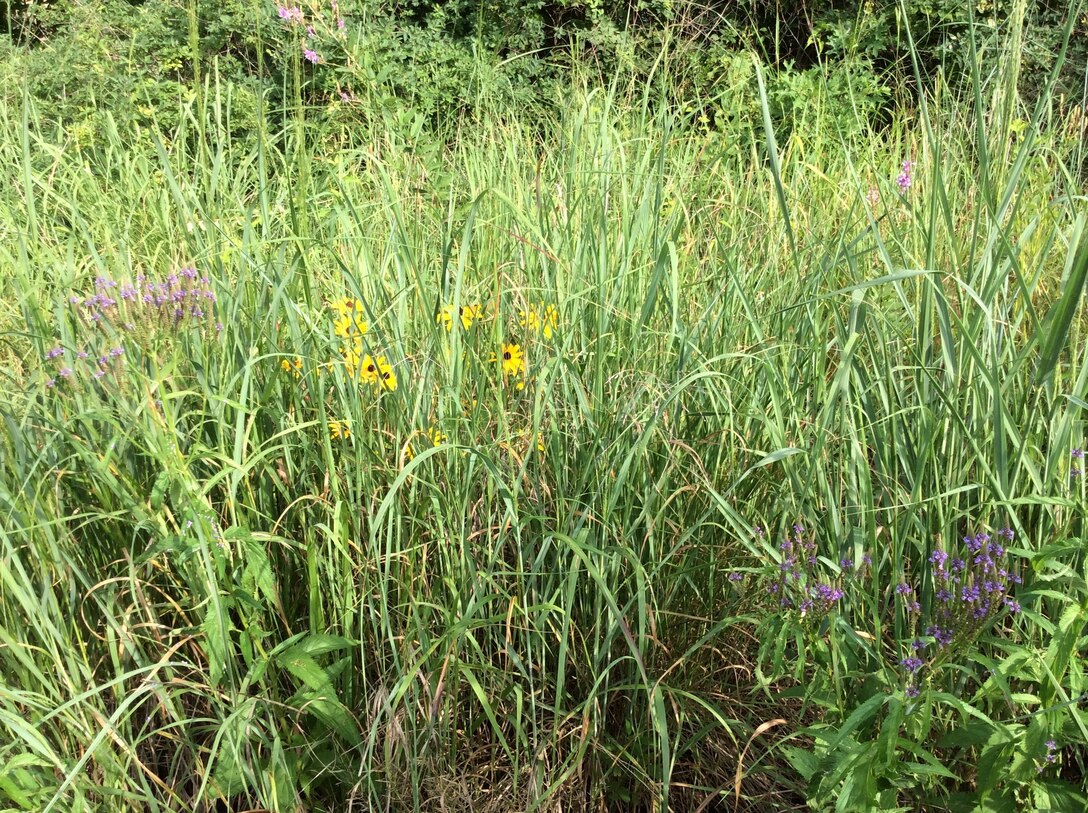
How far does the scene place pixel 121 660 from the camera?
60.5 inches

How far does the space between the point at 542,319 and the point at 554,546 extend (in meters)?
0.47

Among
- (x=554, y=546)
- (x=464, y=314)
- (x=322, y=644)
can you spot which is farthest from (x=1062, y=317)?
(x=322, y=644)

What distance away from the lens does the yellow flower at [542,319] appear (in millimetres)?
1769

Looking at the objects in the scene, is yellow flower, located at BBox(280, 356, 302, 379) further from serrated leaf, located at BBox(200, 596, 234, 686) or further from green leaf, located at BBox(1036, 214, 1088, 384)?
green leaf, located at BBox(1036, 214, 1088, 384)

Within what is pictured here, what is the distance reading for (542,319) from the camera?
6.03ft

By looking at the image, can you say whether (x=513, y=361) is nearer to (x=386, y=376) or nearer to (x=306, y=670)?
(x=386, y=376)

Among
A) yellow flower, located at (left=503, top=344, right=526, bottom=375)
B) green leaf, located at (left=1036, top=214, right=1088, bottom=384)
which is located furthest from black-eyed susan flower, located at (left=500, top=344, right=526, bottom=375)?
green leaf, located at (left=1036, top=214, right=1088, bottom=384)

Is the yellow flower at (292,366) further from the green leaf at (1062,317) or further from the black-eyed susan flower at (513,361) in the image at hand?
the green leaf at (1062,317)

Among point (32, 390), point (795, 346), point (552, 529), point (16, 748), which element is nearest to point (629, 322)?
point (795, 346)

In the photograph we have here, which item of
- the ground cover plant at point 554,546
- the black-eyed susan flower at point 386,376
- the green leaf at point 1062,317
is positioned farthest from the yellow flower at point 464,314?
the green leaf at point 1062,317

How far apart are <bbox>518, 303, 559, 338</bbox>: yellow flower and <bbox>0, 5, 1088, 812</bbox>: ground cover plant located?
1cm

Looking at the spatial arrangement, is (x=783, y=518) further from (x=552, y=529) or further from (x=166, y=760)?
(x=166, y=760)

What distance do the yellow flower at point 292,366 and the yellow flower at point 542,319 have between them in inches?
16.8

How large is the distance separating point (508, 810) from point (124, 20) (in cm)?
519
